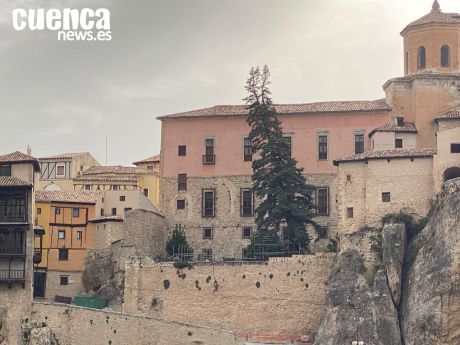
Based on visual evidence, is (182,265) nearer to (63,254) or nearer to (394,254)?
(63,254)

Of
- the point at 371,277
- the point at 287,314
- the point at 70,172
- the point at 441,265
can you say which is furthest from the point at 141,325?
the point at 70,172

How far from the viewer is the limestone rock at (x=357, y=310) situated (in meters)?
69.5

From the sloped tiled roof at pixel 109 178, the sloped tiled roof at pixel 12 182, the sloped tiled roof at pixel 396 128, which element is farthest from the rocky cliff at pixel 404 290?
the sloped tiled roof at pixel 109 178

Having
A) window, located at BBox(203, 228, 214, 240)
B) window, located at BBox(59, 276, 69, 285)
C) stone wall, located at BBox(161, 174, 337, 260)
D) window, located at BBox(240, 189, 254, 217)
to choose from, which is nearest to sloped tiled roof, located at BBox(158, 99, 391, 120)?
stone wall, located at BBox(161, 174, 337, 260)

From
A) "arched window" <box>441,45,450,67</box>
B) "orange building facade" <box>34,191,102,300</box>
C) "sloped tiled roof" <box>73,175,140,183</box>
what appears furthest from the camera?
"sloped tiled roof" <box>73,175,140,183</box>

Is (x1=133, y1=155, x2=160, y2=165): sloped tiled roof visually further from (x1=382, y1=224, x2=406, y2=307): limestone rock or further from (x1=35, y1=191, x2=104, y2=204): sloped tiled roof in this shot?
(x1=382, y1=224, x2=406, y2=307): limestone rock

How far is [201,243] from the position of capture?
86.4 meters

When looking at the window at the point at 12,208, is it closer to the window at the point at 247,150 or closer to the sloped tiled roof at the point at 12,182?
the sloped tiled roof at the point at 12,182

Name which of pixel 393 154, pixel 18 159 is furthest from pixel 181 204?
pixel 393 154

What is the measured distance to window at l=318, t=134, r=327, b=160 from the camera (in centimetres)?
8700

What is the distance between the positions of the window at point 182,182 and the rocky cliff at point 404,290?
18.5 meters

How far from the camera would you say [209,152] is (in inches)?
3506

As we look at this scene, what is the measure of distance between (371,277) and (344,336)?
161 inches

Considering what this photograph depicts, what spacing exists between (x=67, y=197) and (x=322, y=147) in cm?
1905
